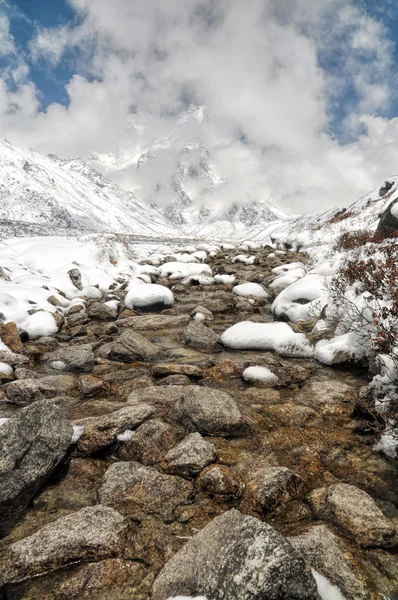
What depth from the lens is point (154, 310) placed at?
1439 centimetres

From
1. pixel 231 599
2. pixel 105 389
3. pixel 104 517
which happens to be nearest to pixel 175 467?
pixel 104 517

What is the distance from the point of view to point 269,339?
9258 millimetres

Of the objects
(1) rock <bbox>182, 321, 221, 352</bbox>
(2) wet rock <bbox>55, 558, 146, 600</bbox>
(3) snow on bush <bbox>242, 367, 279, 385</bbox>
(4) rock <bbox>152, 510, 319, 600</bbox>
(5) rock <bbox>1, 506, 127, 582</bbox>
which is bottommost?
(2) wet rock <bbox>55, 558, 146, 600</bbox>

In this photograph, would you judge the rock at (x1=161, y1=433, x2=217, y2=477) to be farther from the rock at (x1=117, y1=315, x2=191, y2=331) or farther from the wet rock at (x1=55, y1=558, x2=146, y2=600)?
the rock at (x1=117, y1=315, x2=191, y2=331)

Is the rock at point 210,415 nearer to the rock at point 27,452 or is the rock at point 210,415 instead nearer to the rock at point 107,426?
the rock at point 107,426

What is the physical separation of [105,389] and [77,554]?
4.12 meters

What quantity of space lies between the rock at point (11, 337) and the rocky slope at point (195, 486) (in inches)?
41.4

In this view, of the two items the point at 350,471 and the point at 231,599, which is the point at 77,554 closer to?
the point at 231,599

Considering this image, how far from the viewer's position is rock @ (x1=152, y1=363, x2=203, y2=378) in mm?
7875

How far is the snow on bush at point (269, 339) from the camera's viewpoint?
8766 mm

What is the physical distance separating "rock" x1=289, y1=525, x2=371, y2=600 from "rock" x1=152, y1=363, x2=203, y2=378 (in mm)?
4442

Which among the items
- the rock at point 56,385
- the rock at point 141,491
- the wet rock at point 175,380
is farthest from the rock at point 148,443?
the rock at point 56,385

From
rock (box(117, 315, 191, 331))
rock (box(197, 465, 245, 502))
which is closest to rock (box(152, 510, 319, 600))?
rock (box(197, 465, 245, 502))

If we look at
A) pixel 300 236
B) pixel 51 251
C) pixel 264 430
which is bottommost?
pixel 264 430
